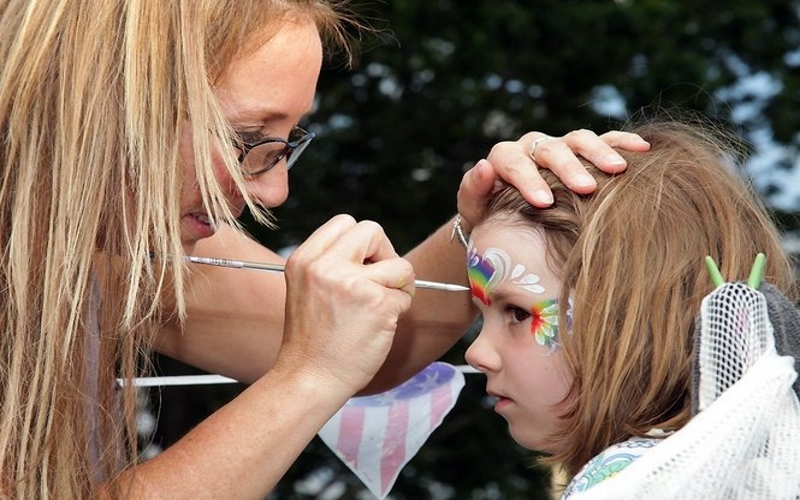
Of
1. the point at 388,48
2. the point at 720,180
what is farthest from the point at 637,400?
the point at 388,48

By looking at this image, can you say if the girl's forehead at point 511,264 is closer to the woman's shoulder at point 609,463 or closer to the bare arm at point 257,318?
the woman's shoulder at point 609,463

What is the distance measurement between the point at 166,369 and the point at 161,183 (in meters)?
3.75

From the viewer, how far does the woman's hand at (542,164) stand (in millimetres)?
1622

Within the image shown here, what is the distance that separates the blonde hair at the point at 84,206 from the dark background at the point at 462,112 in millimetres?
3545

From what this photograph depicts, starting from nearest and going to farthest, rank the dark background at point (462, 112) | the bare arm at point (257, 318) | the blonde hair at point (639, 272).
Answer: the blonde hair at point (639, 272)
the bare arm at point (257, 318)
the dark background at point (462, 112)

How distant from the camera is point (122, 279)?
5.28 ft

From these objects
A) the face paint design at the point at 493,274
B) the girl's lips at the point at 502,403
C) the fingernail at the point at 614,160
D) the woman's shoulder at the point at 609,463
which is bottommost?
the girl's lips at the point at 502,403

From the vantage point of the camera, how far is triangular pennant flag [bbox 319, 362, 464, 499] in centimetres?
220

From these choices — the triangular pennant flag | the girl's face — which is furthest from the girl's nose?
the triangular pennant flag

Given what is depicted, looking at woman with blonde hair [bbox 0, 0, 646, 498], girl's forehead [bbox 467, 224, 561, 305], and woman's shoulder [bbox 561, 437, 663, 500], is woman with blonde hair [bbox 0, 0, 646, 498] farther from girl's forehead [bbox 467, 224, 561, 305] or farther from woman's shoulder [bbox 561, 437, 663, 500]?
woman's shoulder [bbox 561, 437, 663, 500]

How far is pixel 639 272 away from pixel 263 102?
65 centimetres

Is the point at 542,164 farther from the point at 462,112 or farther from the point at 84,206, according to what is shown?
the point at 462,112

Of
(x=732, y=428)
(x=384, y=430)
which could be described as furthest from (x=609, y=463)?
(x=384, y=430)

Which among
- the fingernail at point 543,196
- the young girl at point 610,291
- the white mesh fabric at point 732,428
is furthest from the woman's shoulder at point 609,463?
the fingernail at point 543,196
